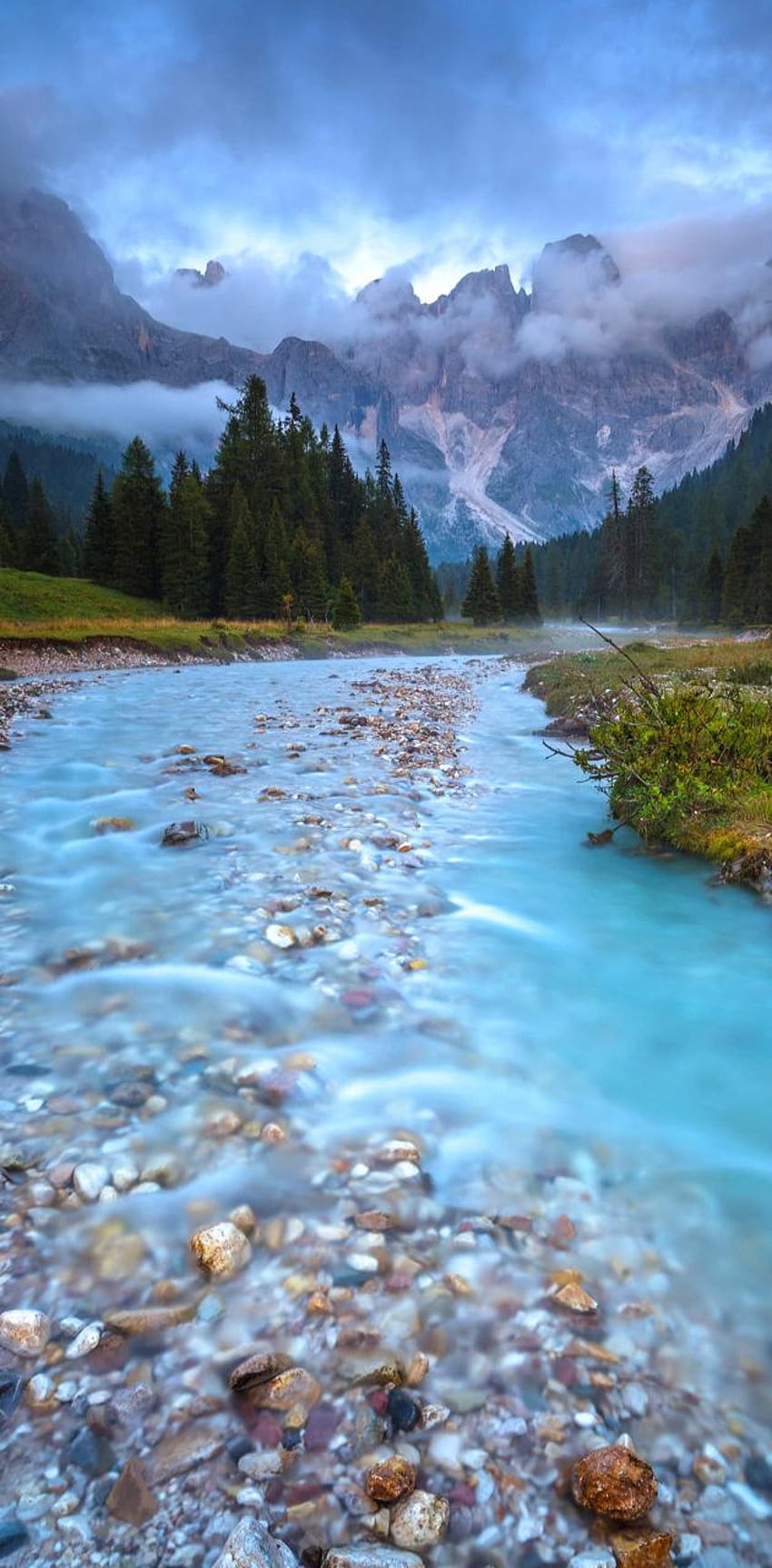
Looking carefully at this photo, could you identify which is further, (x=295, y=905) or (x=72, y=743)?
(x=72, y=743)

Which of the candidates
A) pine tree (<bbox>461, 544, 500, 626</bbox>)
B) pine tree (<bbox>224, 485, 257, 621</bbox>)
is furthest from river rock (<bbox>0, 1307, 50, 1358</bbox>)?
pine tree (<bbox>461, 544, 500, 626</bbox>)

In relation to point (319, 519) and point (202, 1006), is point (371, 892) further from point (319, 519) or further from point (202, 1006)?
point (319, 519)

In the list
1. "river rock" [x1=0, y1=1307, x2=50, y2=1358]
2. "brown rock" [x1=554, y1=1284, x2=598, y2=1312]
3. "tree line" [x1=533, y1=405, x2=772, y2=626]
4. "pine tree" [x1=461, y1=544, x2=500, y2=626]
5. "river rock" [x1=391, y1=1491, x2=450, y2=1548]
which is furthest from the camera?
"pine tree" [x1=461, y1=544, x2=500, y2=626]

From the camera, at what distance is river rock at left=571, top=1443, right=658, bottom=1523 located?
1878 millimetres

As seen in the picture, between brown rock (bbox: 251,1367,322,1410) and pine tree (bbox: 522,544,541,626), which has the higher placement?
pine tree (bbox: 522,544,541,626)

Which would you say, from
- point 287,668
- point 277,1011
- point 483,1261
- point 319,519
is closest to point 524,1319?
point 483,1261

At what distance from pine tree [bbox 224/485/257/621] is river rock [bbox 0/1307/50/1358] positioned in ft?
199

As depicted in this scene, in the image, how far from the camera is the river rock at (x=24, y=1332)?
2.30 meters

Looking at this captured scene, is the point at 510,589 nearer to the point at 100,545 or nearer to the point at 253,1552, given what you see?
the point at 100,545

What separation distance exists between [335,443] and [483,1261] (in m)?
94.1

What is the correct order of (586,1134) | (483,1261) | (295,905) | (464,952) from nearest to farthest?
(483,1261) → (586,1134) → (464,952) → (295,905)

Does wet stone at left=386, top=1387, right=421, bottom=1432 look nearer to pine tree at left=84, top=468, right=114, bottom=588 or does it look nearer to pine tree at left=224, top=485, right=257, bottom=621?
pine tree at left=224, top=485, right=257, bottom=621

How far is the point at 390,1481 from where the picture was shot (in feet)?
6.27

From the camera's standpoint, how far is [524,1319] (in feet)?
8.24
